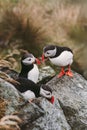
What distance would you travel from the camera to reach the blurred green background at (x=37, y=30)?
471 inches

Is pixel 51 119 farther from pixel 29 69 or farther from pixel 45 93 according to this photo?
pixel 29 69

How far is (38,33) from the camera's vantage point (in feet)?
40.2

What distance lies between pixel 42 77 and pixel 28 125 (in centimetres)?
260

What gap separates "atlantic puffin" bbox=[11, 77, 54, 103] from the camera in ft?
26.6

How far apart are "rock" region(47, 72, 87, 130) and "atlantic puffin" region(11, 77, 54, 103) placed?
800 millimetres

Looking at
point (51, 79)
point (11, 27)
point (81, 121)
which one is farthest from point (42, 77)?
point (11, 27)

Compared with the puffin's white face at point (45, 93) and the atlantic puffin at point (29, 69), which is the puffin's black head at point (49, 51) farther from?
the puffin's white face at point (45, 93)

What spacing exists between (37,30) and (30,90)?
428 cm

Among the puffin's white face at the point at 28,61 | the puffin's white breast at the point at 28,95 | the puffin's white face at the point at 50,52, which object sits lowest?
the puffin's white face at the point at 28,61

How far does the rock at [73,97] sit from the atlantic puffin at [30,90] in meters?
0.80

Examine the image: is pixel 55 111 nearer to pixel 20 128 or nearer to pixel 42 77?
pixel 20 128

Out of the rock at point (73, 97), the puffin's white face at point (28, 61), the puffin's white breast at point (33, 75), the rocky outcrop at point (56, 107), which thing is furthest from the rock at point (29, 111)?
the puffin's white face at point (28, 61)

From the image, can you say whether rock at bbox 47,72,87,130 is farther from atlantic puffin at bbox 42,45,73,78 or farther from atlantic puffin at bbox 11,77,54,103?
atlantic puffin at bbox 11,77,54,103

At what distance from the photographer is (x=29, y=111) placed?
7.69 metres
